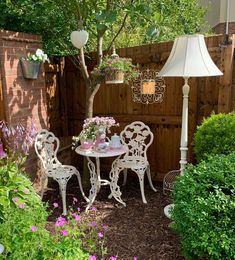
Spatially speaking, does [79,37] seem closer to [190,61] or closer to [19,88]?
[19,88]

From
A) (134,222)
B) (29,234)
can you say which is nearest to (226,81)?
(134,222)

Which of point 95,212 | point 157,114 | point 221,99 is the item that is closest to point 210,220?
point 95,212

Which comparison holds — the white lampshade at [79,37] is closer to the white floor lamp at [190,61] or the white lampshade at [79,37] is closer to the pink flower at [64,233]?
the white floor lamp at [190,61]

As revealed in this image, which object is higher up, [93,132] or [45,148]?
[93,132]

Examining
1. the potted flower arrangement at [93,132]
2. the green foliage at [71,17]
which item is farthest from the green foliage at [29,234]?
the green foliage at [71,17]

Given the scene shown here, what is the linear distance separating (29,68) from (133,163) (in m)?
1.72

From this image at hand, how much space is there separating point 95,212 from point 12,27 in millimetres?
2722

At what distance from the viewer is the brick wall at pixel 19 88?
3236 mm

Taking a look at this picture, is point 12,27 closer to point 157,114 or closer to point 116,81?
point 116,81

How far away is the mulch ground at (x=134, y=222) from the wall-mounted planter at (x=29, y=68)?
155 centimetres

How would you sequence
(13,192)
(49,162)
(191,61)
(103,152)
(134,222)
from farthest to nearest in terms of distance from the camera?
(49,162), (103,152), (134,222), (191,61), (13,192)

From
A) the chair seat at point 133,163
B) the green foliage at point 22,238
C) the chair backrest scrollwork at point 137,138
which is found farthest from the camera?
the chair backrest scrollwork at point 137,138

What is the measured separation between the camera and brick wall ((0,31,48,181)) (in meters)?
3.24

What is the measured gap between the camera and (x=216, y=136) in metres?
2.83
